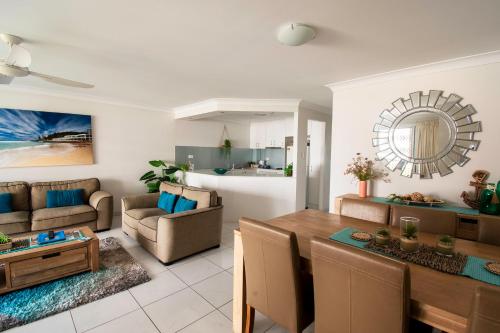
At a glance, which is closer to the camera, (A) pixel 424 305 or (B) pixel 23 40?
(A) pixel 424 305

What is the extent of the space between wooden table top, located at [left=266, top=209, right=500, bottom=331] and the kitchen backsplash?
13.7ft

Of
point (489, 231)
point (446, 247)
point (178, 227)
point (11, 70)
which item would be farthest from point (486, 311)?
point (11, 70)

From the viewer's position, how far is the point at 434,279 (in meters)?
1.08

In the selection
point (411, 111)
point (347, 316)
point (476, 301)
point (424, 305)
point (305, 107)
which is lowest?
point (347, 316)

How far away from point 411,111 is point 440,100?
267mm

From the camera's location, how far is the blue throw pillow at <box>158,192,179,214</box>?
11.3 feet

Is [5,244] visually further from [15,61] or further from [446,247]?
[446,247]

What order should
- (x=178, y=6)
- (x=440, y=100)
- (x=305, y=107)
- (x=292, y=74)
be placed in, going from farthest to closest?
(x=305, y=107) → (x=292, y=74) → (x=440, y=100) → (x=178, y=6)

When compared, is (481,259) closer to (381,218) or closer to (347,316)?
(381,218)

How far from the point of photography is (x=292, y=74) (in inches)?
109

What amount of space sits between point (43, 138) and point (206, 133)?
3141 millimetres

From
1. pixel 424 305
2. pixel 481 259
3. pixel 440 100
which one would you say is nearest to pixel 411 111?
pixel 440 100

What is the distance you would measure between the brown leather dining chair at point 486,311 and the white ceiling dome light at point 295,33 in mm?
1780

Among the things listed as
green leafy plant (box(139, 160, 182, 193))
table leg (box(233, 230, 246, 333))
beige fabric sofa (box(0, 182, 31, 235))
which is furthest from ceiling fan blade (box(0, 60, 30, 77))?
green leafy plant (box(139, 160, 182, 193))
